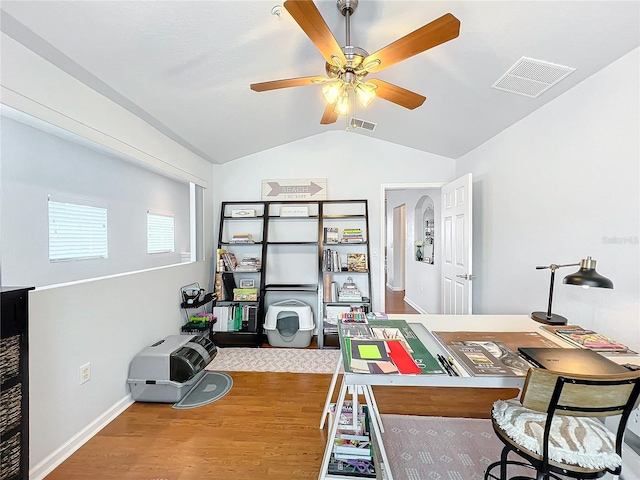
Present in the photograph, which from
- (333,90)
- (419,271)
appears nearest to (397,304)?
(419,271)

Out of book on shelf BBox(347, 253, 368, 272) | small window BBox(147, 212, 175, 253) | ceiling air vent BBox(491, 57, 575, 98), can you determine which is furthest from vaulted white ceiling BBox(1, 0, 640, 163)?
small window BBox(147, 212, 175, 253)

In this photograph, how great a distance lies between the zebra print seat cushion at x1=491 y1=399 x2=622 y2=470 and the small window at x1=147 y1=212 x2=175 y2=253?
4665 millimetres

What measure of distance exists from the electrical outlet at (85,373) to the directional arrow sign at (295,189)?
2551mm

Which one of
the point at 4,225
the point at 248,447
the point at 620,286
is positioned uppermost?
the point at 4,225

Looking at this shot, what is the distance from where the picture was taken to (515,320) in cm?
197

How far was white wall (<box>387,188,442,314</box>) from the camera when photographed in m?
4.63

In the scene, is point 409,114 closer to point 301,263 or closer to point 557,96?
point 557,96

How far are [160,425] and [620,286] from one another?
3144mm

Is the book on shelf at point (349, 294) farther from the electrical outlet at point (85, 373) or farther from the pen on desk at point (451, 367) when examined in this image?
the electrical outlet at point (85, 373)

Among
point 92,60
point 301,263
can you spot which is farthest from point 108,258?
point 92,60

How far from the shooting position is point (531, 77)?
1.99 m

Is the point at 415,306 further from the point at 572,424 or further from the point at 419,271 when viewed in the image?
the point at 572,424

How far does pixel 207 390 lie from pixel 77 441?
2.94 ft

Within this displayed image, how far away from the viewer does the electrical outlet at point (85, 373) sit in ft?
6.48
